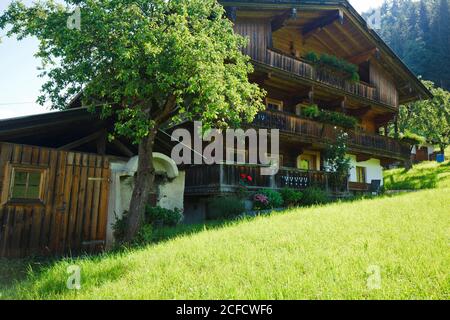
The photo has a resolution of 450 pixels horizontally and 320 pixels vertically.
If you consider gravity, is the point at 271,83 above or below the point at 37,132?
above

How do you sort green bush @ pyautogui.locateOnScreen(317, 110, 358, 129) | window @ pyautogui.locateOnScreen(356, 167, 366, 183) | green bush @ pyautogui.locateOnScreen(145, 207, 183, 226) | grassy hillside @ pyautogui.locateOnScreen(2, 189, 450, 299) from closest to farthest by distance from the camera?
1. grassy hillside @ pyautogui.locateOnScreen(2, 189, 450, 299)
2. green bush @ pyautogui.locateOnScreen(145, 207, 183, 226)
3. green bush @ pyautogui.locateOnScreen(317, 110, 358, 129)
4. window @ pyautogui.locateOnScreen(356, 167, 366, 183)

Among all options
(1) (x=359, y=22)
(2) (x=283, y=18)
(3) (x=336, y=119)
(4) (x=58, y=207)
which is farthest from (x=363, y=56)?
(4) (x=58, y=207)

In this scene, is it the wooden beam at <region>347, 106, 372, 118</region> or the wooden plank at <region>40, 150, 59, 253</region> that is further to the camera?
the wooden beam at <region>347, 106, 372, 118</region>

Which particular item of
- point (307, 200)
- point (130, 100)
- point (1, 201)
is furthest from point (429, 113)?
point (1, 201)

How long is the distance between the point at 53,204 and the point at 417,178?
2602cm

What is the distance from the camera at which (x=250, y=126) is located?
15445 mm

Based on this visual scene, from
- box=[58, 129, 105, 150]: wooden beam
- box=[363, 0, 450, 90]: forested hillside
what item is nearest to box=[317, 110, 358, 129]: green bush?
box=[58, 129, 105, 150]: wooden beam

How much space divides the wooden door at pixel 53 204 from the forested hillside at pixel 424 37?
54325mm

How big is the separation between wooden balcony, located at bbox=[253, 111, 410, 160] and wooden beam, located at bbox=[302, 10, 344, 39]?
20.6ft

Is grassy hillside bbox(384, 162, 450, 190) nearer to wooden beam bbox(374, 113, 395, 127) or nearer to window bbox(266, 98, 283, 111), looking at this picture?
wooden beam bbox(374, 113, 395, 127)

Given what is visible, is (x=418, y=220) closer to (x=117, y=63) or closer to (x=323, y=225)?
(x=323, y=225)

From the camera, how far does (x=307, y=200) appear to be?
1468cm

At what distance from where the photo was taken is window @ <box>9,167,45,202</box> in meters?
8.47
